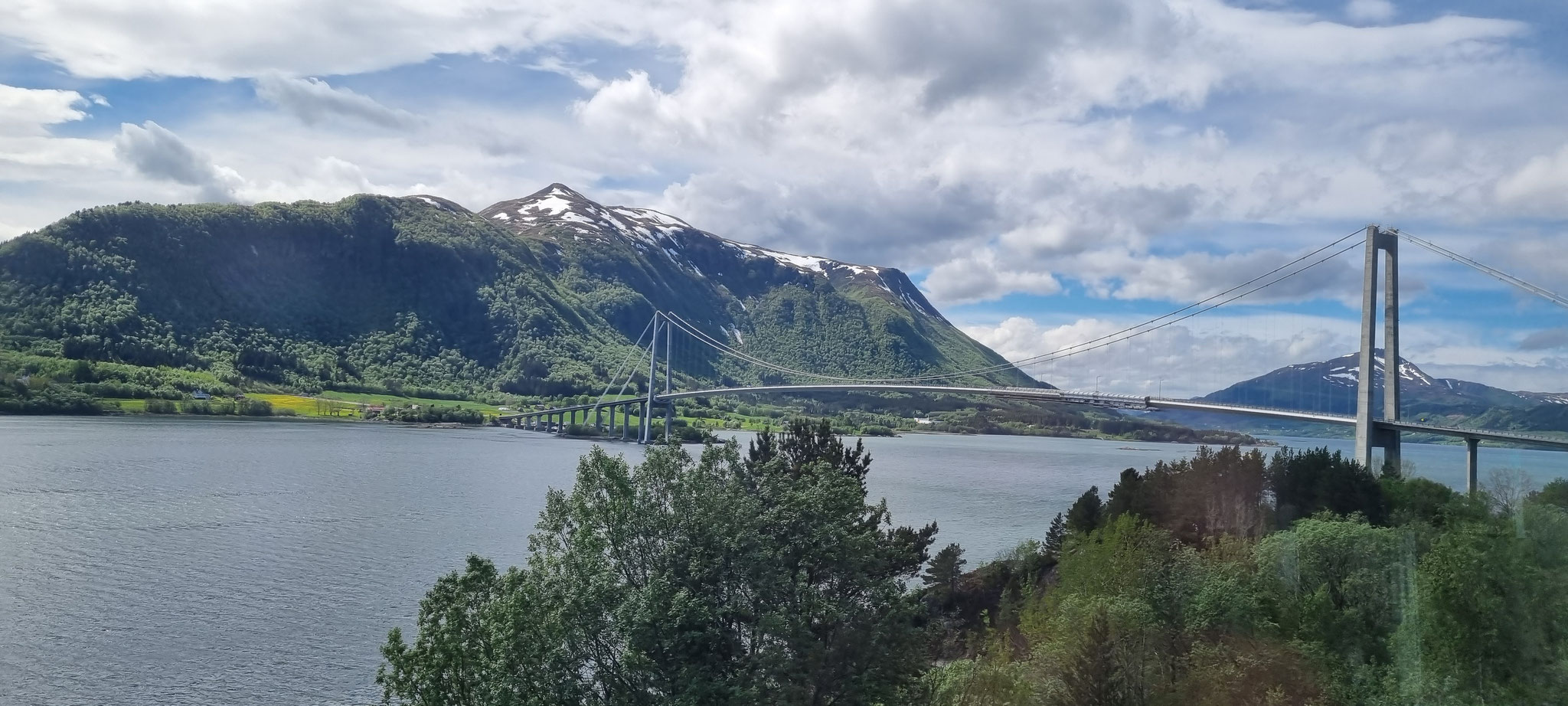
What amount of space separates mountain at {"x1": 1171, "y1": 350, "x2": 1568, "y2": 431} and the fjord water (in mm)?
2482

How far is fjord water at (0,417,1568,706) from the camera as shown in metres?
16.8

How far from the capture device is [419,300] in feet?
388

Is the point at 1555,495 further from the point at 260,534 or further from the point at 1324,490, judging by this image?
the point at 260,534

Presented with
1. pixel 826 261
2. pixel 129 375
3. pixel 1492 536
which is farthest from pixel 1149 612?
pixel 826 261

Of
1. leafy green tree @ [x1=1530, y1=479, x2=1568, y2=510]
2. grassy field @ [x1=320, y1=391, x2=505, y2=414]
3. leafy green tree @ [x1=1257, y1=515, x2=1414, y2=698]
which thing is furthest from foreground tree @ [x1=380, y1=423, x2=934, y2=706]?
grassy field @ [x1=320, y1=391, x2=505, y2=414]

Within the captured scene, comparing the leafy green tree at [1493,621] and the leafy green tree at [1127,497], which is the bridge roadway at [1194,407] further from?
the leafy green tree at [1493,621]

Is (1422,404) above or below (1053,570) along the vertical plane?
above

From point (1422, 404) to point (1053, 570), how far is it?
2204cm

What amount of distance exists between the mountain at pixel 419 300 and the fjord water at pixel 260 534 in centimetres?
2982

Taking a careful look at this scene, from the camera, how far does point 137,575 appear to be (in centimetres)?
2233

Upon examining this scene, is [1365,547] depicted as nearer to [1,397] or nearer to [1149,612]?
[1149,612]

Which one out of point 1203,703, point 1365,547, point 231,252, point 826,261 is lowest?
point 1203,703

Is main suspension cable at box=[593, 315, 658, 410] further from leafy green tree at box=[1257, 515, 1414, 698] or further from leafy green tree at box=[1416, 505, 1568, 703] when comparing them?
leafy green tree at box=[1416, 505, 1568, 703]

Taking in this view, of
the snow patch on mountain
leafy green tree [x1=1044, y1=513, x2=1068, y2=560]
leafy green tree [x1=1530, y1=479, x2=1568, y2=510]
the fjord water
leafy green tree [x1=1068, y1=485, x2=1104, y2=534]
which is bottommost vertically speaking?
the fjord water
